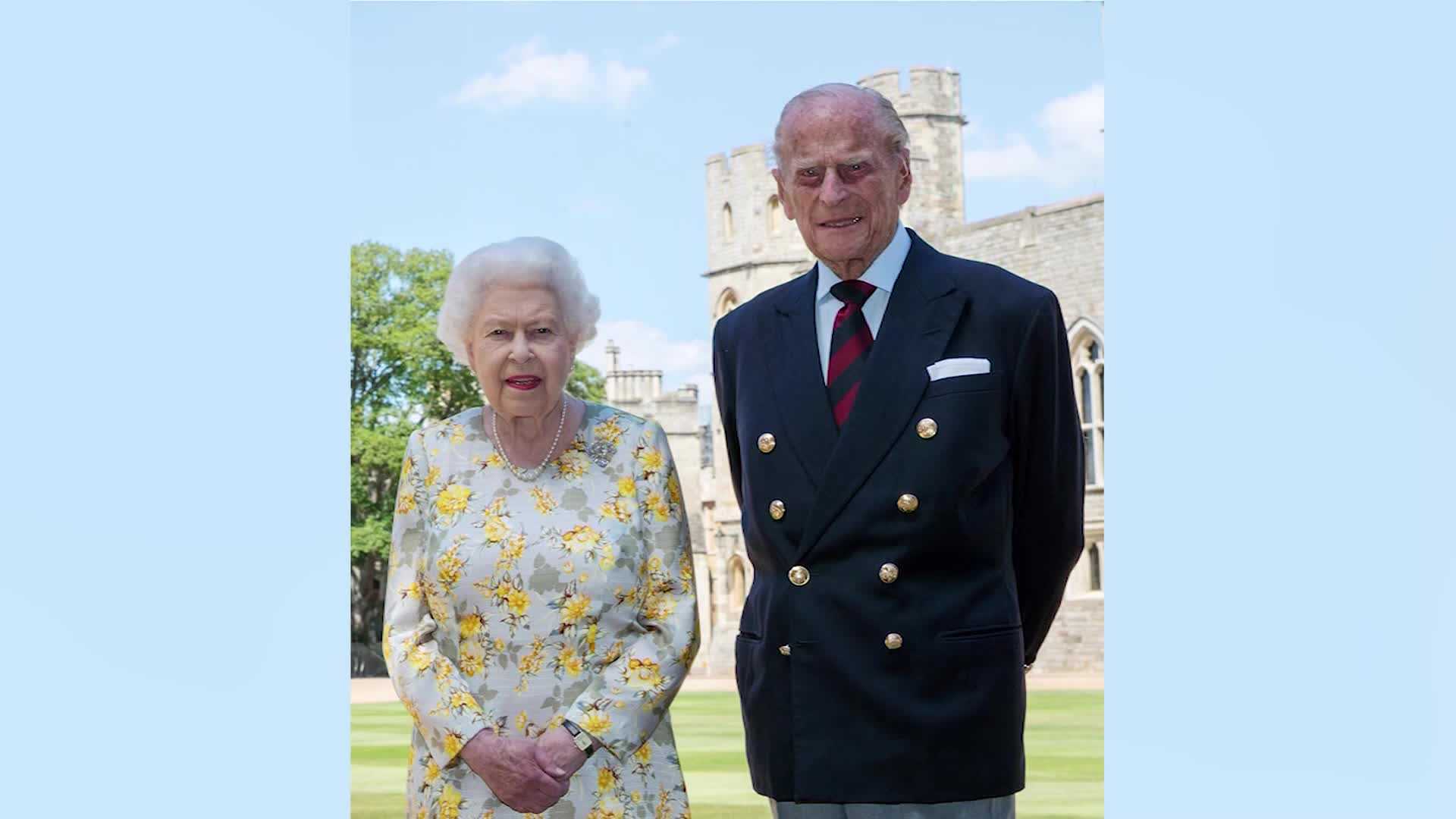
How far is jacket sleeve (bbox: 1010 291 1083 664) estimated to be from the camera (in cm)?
333

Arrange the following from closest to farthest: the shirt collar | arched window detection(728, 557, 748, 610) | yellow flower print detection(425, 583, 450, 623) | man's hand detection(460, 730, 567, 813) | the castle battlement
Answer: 1. the shirt collar
2. man's hand detection(460, 730, 567, 813)
3. yellow flower print detection(425, 583, 450, 623)
4. the castle battlement
5. arched window detection(728, 557, 748, 610)

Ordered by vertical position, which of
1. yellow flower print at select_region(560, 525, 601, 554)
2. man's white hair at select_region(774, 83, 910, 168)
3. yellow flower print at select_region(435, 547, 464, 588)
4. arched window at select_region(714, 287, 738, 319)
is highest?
arched window at select_region(714, 287, 738, 319)

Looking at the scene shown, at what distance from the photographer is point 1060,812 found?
11492 mm

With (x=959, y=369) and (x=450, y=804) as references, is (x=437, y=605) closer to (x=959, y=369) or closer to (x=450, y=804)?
(x=450, y=804)

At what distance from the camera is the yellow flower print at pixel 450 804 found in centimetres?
364

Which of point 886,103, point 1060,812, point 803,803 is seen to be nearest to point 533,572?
point 803,803

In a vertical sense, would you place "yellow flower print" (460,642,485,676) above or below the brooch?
below

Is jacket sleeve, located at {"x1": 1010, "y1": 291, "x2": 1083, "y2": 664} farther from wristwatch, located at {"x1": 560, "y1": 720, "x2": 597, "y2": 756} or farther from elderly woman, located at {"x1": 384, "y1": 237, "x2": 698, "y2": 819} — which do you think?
wristwatch, located at {"x1": 560, "y1": 720, "x2": 597, "y2": 756}

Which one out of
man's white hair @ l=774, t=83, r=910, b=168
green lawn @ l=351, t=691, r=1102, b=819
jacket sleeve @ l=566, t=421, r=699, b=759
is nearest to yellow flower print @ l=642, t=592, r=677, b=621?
jacket sleeve @ l=566, t=421, r=699, b=759

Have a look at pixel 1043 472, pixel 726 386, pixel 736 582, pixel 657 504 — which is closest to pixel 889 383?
pixel 1043 472

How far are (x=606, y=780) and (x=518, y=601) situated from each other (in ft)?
1.31

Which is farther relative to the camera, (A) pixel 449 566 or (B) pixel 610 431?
(B) pixel 610 431

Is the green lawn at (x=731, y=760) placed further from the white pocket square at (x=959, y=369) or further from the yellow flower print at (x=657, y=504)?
the white pocket square at (x=959, y=369)

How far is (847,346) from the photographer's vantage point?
3385mm
